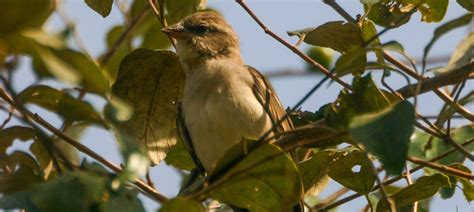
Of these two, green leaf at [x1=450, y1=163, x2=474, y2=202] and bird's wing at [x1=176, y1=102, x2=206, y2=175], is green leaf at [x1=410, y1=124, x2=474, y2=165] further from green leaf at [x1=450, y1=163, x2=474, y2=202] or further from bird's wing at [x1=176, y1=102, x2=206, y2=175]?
bird's wing at [x1=176, y1=102, x2=206, y2=175]

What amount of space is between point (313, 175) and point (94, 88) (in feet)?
6.90

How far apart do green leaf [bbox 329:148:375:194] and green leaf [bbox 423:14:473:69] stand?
1.09 metres

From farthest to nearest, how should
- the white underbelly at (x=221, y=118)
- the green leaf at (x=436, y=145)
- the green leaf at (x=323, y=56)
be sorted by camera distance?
1. the white underbelly at (x=221, y=118)
2. the green leaf at (x=323, y=56)
3. the green leaf at (x=436, y=145)

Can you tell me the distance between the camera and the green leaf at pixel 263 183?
2.57 meters

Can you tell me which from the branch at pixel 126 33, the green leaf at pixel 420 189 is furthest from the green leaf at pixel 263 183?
the branch at pixel 126 33

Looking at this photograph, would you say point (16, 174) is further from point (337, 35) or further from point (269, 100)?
point (269, 100)

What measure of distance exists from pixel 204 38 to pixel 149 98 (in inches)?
56.5

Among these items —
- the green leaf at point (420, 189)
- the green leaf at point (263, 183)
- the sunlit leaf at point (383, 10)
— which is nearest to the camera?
the green leaf at point (263, 183)

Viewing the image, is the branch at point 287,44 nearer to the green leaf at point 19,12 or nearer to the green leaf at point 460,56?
the green leaf at point 460,56

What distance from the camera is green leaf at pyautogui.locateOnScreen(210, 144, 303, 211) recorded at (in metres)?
2.57

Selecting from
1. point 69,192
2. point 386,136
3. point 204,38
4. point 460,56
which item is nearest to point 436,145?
point 460,56

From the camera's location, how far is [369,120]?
6.81 feet

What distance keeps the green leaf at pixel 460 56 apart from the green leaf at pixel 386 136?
1.92 ft

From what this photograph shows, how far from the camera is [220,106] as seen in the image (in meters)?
4.66
